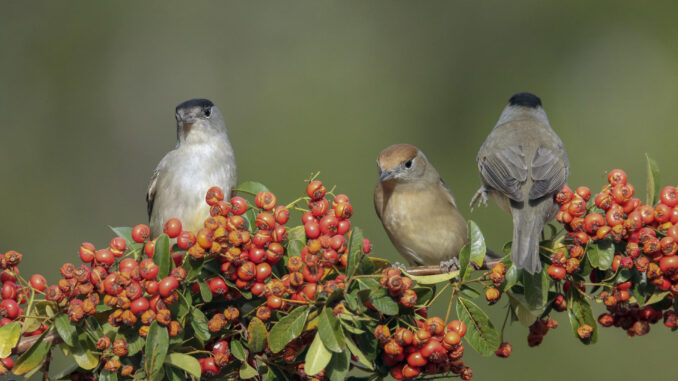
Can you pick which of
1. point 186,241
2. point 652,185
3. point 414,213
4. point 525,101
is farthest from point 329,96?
point 186,241

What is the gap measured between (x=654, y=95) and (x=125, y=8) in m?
7.76

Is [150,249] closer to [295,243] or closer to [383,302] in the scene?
[295,243]

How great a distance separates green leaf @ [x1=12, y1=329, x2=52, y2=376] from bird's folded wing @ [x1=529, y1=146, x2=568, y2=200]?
265 cm

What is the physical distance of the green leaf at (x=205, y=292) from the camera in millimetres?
2809

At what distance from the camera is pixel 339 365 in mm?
2846

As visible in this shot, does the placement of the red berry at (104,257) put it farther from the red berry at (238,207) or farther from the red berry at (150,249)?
the red berry at (238,207)

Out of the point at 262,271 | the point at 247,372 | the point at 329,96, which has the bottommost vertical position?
the point at 329,96

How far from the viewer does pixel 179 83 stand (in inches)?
468

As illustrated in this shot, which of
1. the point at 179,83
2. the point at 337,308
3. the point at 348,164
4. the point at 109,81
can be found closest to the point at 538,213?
the point at 337,308

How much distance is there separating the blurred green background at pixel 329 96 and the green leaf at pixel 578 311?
5.04 metres

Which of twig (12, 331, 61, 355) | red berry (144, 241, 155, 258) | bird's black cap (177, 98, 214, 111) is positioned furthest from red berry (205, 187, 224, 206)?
bird's black cap (177, 98, 214, 111)

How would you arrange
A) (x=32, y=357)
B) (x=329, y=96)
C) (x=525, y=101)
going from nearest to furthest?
1. (x=32, y=357)
2. (x=525, y=101)
3. (x=329, y=96)

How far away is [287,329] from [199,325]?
0.32 metres

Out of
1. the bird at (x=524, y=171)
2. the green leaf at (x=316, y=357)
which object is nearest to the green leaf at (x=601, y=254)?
the bird at (x=524, y=171)
